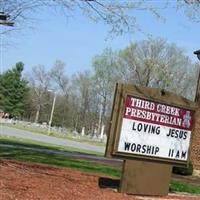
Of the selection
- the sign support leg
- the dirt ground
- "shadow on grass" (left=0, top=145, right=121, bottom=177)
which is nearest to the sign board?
the sign support leg

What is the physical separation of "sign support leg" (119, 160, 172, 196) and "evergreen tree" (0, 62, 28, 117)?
292 feet

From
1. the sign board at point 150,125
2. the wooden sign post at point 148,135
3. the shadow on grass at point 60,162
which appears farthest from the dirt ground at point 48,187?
the shadow on grass at point 60,162

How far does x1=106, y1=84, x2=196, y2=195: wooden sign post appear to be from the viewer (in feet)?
39.2

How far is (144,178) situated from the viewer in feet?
41.3

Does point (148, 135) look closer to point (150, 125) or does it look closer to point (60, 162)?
point (150, 125)

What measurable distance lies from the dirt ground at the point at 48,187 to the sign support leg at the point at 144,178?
23 cm

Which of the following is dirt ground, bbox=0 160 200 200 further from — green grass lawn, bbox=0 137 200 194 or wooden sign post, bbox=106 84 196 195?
green grass lawn, bbox=0 137 200 194

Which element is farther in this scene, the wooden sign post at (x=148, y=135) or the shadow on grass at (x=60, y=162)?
the shadow on grass at (x=60, y=162)

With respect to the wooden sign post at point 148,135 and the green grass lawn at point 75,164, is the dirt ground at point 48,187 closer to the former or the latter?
the wooden sign post at point 148,135

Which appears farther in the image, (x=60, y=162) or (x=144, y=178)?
(x=60, y=162)

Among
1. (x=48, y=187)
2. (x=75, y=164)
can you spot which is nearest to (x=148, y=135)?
(x=48, y=187)

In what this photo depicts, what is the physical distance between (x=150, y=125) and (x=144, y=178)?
1.29 m

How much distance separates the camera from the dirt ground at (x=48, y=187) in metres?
9.38

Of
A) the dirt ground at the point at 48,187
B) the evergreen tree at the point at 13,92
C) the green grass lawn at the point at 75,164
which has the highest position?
the evergreen tree at the point at 13,92
